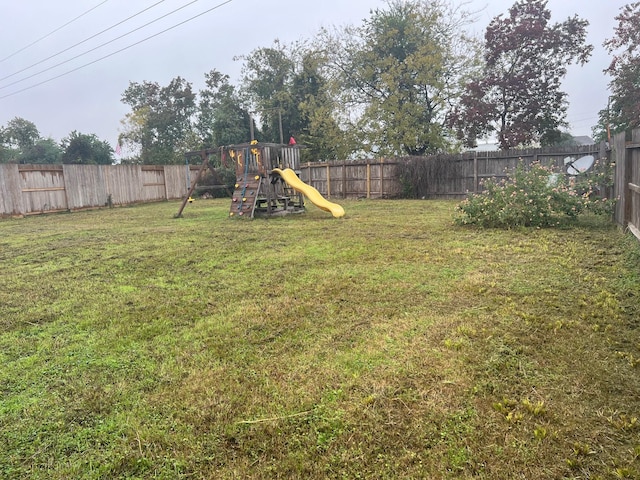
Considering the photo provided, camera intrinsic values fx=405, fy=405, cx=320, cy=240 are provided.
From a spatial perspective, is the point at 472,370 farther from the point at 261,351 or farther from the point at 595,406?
the point at 261,351

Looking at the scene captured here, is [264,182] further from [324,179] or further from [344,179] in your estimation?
[324,179]

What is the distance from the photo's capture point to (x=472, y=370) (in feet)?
7.17

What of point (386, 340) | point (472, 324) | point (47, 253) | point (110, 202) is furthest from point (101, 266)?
point (110, 202)

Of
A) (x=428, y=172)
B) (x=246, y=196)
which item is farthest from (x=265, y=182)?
(x=428, y=172)

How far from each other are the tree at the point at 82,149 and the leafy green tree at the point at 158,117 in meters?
3.18

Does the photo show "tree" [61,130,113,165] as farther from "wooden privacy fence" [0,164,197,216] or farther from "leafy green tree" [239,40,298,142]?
→ "wooden privacy fence" [0,164,197,216]

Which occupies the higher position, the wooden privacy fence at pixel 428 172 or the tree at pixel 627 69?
the tree at pixel 627 69

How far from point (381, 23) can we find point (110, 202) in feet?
50.3

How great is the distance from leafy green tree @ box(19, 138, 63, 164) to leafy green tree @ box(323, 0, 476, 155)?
30.1m

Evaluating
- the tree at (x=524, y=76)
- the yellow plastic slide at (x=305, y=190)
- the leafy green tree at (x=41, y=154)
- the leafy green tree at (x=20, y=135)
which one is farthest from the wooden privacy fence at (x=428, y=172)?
the leafy green tree at (x=20, y=135)

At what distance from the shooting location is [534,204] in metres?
6.81

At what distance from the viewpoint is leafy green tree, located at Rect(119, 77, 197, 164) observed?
111ft

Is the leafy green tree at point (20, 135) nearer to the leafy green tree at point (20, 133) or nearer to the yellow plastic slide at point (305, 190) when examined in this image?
the leafy green tree at point (20, 133)

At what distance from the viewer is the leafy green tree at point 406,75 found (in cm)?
1898
